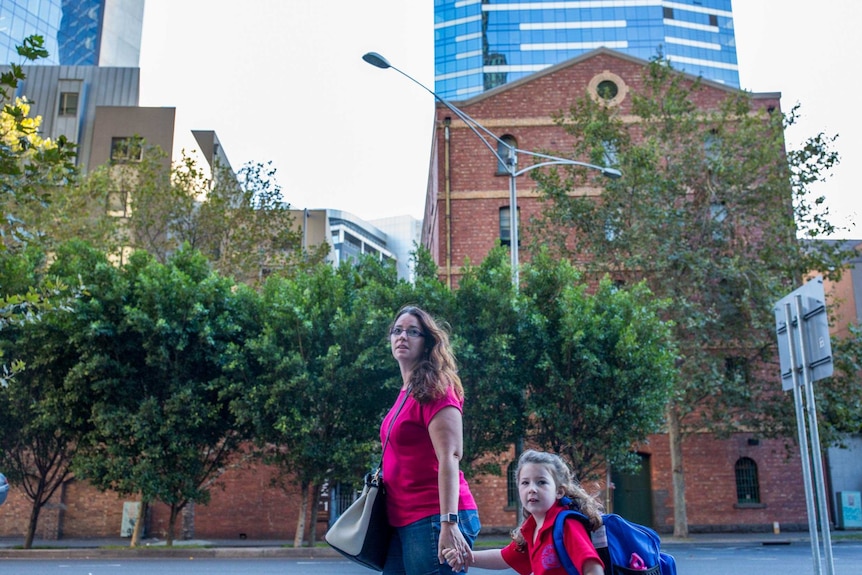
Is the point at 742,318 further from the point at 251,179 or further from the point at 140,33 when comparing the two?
the point at 140,33

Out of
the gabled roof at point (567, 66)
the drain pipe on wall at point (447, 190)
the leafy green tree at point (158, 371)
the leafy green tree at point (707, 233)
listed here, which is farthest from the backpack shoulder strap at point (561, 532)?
the gabled roof at point (567, 66)

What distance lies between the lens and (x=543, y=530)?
3.58 m

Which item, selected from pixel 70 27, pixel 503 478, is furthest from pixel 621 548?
pixel 70 27

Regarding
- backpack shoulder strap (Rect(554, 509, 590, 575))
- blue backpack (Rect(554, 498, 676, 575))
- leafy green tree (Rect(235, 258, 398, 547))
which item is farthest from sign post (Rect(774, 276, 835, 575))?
leafy green tree (Rect(235, 258, 398, 547))

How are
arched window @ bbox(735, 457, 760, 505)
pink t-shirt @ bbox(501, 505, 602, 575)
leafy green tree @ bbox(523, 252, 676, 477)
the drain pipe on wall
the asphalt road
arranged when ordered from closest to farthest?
1. pink t-shirt @ bbox(501, 505, 602, 575)
2. the asphalt road
3. leafy green tree @ bbox(523, 252, 676, 477)
4. arched window @ bbox(735, 457, 760, 505)
5. the drain pipe on wall

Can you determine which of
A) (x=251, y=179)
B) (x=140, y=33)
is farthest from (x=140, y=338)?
(x=140, y=33)

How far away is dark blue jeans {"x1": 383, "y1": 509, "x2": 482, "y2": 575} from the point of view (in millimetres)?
3465

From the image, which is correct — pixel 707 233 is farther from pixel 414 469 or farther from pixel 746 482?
pixel 414 469

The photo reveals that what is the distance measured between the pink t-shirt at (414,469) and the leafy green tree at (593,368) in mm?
14558

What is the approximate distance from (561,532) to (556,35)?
94.2 metres

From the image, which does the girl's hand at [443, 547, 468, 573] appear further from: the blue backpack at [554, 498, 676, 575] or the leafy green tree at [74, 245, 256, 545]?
the leafy green tree at [74, 245, 256, 545]

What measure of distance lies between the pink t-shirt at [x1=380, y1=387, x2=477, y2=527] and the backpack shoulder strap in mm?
377

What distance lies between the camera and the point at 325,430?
19.0 m

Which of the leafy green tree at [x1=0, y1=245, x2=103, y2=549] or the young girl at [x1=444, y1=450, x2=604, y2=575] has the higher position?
the leafy green tree at [x1=0, y1=245, x2=103, y2=549]
